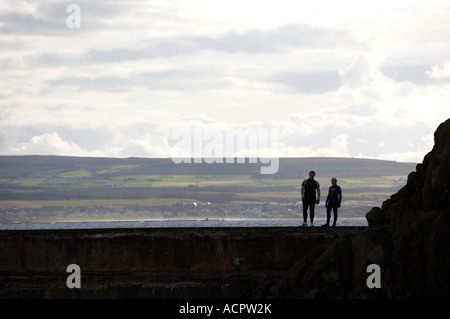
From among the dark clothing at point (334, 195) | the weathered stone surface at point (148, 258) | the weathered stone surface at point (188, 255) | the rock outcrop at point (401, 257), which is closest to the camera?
the rock outcrop at point (401, 257)

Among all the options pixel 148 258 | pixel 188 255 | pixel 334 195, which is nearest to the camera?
pixel 188 255

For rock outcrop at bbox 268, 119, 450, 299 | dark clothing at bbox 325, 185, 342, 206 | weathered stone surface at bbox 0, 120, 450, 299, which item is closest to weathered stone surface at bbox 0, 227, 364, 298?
weathered stone surface at bbox 0, 120, 450, 299

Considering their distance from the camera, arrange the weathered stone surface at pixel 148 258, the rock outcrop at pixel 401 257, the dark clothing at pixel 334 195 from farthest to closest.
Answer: the dark clothing at pixel 334 195 → the weathered stone surface at pixel 148 258 → the rock outcrop at pixel 401 257

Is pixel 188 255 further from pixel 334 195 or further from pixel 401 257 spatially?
pixel 401 257

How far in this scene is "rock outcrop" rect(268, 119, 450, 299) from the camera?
1825 centimetres

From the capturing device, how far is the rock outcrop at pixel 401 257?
1825 centimetres

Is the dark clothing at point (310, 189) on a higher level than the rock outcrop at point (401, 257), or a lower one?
higher

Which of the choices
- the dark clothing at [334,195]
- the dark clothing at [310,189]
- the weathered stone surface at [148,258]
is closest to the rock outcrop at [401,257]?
the weathered stone surface at [148,258]

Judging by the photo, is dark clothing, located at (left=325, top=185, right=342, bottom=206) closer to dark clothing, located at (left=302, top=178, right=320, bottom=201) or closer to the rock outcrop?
dark clothing, located at (left=302, top=178, right=320, bottom=201)

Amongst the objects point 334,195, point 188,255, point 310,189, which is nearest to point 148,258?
point 188,255

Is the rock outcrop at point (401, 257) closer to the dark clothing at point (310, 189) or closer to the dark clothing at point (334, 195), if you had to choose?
the dark clothing at point (334, 195)

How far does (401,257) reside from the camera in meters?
19.0
